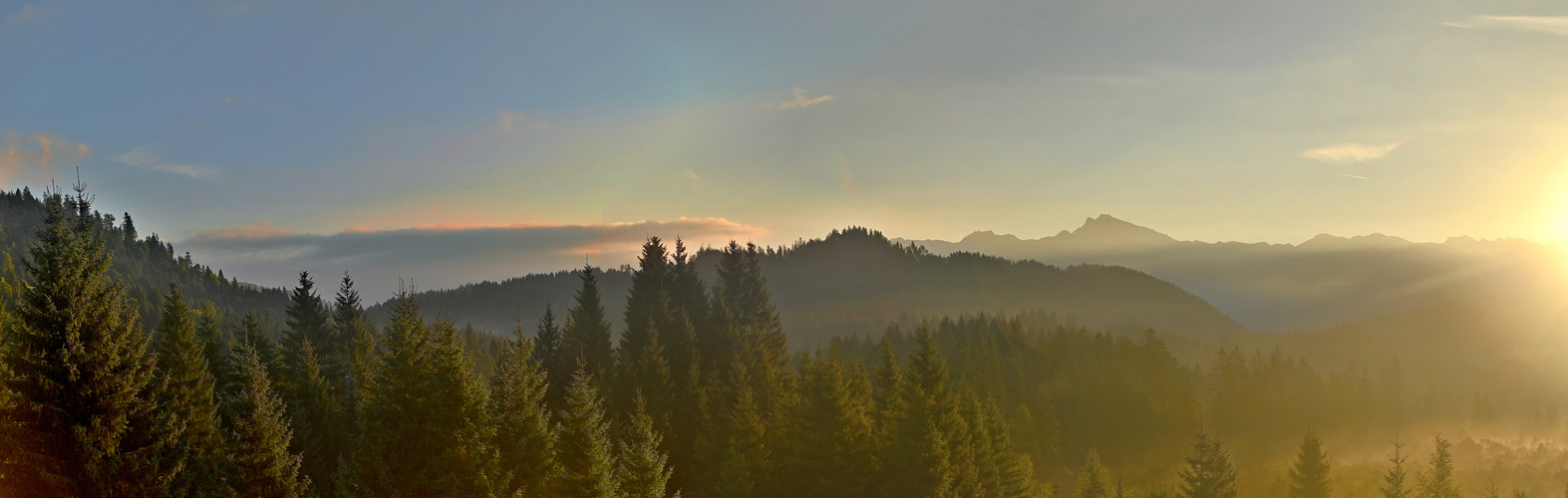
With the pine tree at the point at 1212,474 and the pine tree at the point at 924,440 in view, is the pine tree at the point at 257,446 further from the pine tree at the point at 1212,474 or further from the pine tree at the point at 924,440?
the pine tree at the point at 1212,474

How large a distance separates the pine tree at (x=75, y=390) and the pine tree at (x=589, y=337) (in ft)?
104

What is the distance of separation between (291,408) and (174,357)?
22.1 ft

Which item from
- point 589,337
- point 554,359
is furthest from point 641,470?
point 589,337

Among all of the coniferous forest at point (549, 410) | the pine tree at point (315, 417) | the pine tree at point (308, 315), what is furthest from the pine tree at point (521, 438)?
the pine tree at point (308, 315)

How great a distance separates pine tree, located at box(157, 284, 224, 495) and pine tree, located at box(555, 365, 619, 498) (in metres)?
11.6

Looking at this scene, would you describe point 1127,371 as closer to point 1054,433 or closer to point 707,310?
point 1054,433

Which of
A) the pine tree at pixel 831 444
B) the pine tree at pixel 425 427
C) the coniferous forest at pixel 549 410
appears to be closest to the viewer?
the coniferous forest at pixel 549 410

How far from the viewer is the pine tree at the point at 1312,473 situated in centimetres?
6725

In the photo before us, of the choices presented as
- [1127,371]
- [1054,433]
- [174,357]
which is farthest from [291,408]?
[1127,371]

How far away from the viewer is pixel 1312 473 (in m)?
67.9

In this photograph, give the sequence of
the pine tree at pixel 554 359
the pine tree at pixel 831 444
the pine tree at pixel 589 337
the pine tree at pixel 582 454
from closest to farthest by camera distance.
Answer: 1. the pine tree at pixel 582 454
2. the pine tree at pixel 831 444
3. the pine tree at pixel 554 359
4. the pine tree at pixel 589 337

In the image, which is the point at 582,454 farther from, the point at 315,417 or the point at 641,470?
the point at 315,417

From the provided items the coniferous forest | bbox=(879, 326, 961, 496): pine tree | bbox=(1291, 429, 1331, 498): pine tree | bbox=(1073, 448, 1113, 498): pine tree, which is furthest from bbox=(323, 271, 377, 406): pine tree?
bbox=(1291, 429, 1331, 498): pine tree

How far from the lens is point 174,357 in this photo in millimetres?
34625
